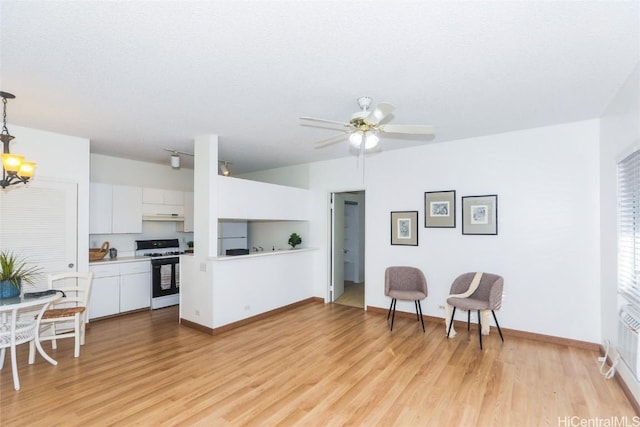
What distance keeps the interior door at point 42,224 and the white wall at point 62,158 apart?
0.23 feet

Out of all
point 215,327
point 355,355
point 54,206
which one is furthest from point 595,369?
point 54,206

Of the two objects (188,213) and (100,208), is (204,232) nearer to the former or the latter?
(100,208)

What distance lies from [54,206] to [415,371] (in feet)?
15.9

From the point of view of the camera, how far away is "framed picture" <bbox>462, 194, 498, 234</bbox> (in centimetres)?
416

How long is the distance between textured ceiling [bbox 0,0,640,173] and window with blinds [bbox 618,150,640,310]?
0.74m

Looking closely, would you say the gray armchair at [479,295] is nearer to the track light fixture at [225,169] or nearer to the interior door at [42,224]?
the track light fixture at [225,169]

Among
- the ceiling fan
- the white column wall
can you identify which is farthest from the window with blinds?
the white column wall

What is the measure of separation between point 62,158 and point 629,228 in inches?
252

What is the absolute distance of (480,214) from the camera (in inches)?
167

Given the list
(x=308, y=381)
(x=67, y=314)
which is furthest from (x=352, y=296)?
(x=67, y=314)

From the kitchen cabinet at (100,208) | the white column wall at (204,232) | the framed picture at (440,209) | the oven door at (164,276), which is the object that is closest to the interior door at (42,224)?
the kitchen cabinet at (100,208)

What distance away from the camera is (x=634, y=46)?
2.06m

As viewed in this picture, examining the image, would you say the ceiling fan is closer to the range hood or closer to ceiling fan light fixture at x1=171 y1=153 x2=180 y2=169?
ceiling fan light fixture at x1=171 y1=153 x2=180 y2=169

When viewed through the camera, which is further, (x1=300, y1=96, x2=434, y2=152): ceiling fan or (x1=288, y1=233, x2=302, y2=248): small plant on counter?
(x1=288, y1=233, x2=302, y2=248): small plant on counter
